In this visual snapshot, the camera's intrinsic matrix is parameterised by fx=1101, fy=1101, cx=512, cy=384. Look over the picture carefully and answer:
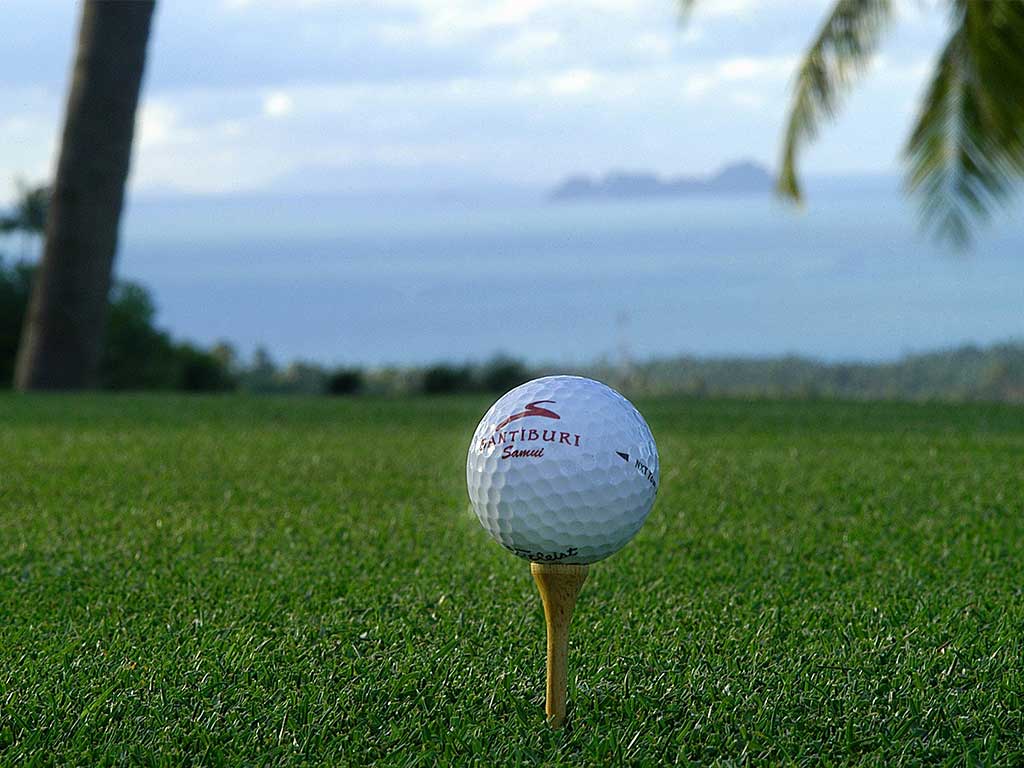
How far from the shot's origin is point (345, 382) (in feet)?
39.0

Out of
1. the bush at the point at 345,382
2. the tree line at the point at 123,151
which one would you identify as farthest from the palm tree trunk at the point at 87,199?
the bush at the point at 345,382

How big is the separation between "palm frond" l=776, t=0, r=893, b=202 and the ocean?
103 centimetres

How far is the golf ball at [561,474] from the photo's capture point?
Result: 2.14m

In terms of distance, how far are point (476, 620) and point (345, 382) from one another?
9.31m

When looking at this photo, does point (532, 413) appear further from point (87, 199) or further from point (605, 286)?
point (605, 286)

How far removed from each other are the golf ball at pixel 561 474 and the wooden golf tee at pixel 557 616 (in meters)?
0.03

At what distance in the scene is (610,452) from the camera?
7.22 ft

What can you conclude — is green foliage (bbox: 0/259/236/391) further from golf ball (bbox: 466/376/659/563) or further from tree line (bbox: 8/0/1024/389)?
golf ball (bbox: 466/376/659/563)

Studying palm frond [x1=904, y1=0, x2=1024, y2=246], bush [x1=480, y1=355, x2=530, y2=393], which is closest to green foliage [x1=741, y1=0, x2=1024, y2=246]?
palm frond [x1=904, y1=0, x2=1024, y2=246]

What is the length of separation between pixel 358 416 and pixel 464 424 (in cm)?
85

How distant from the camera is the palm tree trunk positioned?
33.7 ft

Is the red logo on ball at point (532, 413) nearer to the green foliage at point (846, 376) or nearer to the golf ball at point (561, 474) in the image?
the golf ball at point (561, 474)

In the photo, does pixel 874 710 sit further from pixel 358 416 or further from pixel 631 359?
pixel 631 359

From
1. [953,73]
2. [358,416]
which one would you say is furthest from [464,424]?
[953,73]
